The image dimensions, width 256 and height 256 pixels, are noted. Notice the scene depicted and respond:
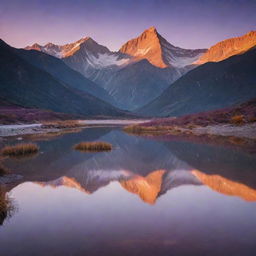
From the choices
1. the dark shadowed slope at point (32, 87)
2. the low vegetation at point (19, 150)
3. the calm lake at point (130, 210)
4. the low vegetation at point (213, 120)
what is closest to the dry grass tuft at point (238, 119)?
the low vegetation at point (213, 120)

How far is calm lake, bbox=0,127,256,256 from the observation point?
32.6ft

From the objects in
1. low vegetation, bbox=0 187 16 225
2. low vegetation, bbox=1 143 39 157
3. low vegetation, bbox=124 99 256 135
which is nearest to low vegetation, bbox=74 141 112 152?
low vegetation, bbox=1 143 39 157

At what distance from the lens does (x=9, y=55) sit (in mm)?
180125

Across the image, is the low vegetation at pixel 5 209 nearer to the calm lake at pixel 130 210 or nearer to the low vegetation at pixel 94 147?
the calm lake at pixel 130 210

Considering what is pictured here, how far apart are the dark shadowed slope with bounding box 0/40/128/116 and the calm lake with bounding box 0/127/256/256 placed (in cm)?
13253

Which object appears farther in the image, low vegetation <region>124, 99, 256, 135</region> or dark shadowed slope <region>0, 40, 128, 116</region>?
dark shadowed slope <region>0, 40, 128, 116</region>

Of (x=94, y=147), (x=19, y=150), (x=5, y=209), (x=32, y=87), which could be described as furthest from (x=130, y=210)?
(x=32, y=87)

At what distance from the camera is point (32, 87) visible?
564ft

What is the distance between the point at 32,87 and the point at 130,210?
169m

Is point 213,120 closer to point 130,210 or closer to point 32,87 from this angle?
point 130,210

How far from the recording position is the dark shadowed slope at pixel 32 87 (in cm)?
15718

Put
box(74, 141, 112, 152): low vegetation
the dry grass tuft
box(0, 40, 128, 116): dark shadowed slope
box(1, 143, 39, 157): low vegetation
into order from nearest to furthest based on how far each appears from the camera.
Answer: box(1, 143, 39, 157): low vegetation, box(74, 141, 112, 152): low vegetation, the dry grass tuft, box(0, 40, 128, 116): dark shadowed slope

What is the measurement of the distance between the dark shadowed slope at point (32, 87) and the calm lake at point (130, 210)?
133m

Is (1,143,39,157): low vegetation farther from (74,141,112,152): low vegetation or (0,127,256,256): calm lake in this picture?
(74,141,112,152): low vegetation
